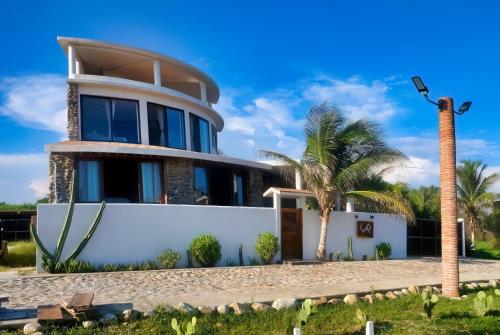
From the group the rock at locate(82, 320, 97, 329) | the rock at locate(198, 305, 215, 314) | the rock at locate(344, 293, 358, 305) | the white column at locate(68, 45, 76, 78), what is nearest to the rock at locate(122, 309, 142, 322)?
the rock at locate(82, 320, 97, 329)

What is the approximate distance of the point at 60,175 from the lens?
1586cm

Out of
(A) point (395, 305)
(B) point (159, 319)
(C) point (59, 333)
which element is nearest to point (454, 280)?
(A) point (395, 305)

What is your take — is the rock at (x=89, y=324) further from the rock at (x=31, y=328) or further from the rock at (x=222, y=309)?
the rock at (x=222, y=309)

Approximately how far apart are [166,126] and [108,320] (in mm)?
13040

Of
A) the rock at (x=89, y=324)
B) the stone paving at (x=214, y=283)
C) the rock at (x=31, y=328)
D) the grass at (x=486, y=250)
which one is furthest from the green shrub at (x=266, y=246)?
the grass at (x=486, y=250)

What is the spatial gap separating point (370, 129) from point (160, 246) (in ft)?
30.5

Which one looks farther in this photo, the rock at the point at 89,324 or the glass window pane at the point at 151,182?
the glass window pane at the point at 151,182

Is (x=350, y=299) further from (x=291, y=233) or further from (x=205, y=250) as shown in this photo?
(x=291, y=233)

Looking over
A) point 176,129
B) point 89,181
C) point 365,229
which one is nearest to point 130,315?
point 89,181

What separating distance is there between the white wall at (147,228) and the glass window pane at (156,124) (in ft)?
16.1

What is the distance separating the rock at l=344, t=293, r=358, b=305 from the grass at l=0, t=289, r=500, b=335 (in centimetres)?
31

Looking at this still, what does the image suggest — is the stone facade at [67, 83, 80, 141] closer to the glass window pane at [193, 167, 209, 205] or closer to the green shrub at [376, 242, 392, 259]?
the glass window pane at [193, 167, 209, 205]

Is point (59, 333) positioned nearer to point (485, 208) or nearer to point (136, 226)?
point (136, 226)

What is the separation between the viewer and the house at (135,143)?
Result: 16188 mm
